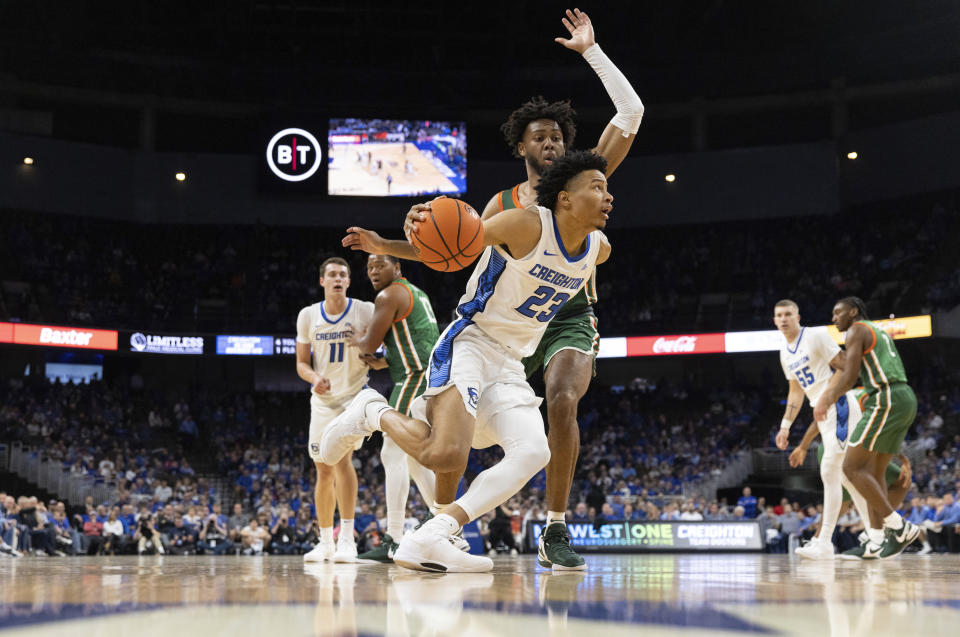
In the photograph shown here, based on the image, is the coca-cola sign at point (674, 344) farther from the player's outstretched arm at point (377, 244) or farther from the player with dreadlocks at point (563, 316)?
the player's outstretched arm at point (377, 244)

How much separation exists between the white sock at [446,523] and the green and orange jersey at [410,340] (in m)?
2.52

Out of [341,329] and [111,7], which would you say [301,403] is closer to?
[111,7]

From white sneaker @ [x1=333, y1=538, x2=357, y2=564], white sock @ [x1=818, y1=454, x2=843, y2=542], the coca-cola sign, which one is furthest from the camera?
the coca-cola sign

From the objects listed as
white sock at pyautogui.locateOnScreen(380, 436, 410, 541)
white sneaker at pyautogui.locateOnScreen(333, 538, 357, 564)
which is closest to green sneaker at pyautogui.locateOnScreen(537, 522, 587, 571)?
white sneaker at pyautogui.locateOnScreen(333, 538, 357, 564)

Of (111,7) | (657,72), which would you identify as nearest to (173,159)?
(111,7)

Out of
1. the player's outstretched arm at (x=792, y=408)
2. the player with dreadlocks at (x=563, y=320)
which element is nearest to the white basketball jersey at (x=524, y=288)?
the player with dreadlocks at (x=563, y=320)

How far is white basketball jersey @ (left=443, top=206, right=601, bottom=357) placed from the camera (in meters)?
3.96

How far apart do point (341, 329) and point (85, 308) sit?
705 inches

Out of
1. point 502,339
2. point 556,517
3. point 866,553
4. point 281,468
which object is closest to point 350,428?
point 502,339

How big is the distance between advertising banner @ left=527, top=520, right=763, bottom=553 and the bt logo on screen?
47.0 ft

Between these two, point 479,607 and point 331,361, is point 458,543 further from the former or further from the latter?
point 331,361

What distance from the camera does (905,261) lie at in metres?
22.6

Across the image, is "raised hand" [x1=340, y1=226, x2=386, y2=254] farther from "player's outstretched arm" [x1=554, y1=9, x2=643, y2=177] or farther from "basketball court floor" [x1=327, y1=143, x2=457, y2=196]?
"basketball court floor" [x1=327, y1=143, x2=457, y2=196]

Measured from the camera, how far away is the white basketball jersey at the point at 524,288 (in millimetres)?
3957
